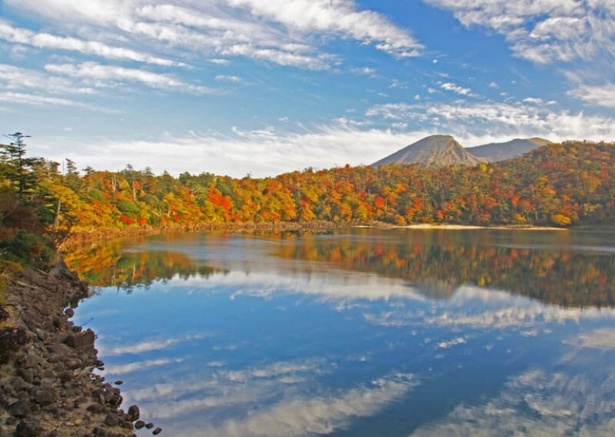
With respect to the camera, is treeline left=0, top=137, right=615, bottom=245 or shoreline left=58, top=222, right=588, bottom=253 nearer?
shoreline left=58, top=222, right=588, bottom=253

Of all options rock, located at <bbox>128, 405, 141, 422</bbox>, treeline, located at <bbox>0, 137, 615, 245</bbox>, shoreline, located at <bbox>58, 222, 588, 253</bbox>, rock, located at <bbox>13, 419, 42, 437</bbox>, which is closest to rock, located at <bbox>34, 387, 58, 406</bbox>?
rock, located at <bbox>13, 419, 42, 437</bbox>

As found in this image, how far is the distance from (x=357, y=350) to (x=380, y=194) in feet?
292

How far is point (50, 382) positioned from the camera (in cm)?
892

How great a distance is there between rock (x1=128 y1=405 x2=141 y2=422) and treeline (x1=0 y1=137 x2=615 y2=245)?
156ft

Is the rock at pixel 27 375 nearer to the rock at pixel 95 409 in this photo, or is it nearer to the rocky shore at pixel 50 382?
the rocky shore at pixel 50 382

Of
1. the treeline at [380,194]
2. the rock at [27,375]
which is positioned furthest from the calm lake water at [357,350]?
the treeline at [380,194]

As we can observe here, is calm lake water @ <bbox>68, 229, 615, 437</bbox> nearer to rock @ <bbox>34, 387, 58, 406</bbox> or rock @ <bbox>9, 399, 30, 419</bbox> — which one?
rock @ <bbox>34, 387, 58, 406</bbox>

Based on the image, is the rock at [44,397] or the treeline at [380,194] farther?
the treeline at [380,194]

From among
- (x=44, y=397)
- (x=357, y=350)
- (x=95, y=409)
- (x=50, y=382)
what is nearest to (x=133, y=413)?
(x=95, y=409)

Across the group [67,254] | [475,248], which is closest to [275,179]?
[475,248]

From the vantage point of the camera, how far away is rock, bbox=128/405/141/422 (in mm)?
8617

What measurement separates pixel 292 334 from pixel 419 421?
20.3 feet

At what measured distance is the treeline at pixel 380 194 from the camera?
65.9 m

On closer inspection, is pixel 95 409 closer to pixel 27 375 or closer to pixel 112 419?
pixel 112 419
